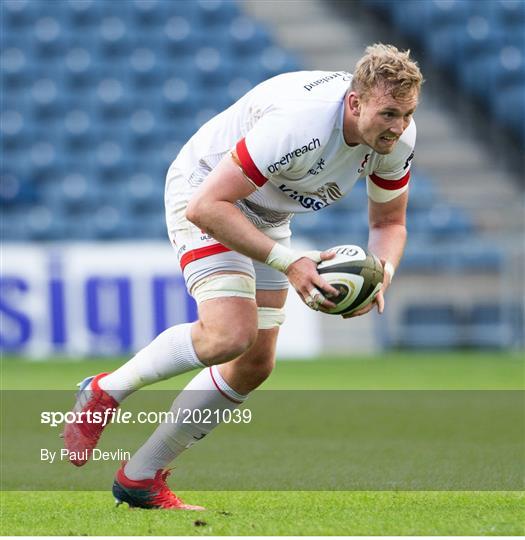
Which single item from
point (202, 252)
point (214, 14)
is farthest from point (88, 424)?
point (214, 14)

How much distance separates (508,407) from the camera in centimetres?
833

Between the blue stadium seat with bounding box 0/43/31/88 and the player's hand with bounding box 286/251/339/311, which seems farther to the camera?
the blue stadium seat with bounding box 0/43/31/88

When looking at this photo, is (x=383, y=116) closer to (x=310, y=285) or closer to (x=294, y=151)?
(x=294, y=151)

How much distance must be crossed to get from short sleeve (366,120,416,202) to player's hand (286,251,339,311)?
625 millimetres

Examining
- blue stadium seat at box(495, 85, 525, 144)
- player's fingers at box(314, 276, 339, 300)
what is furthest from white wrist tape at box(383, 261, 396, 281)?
blue stadium seat at box(495, 85, 525, 144)

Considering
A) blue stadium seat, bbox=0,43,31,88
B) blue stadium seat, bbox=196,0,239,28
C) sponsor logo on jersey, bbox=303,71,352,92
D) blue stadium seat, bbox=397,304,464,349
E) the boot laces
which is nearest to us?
sponsor logo on jersey, bbox=303,71,352,92

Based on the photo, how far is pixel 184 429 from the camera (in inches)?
182

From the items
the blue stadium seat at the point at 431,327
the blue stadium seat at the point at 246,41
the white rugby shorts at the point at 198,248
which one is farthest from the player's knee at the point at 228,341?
the blue stadium seat at the point at 246,41

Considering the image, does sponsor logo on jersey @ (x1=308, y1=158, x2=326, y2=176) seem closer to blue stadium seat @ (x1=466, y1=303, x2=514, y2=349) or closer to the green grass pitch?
the green grass pitch

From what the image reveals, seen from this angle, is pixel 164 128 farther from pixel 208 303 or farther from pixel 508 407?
pixel 208 303

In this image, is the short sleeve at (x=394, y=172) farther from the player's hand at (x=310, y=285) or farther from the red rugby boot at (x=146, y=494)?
the red rugby boot at (x=146, y=494)

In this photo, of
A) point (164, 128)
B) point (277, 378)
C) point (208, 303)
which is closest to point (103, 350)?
point (277, 378)

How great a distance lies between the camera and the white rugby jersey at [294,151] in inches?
165

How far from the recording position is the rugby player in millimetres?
4168
